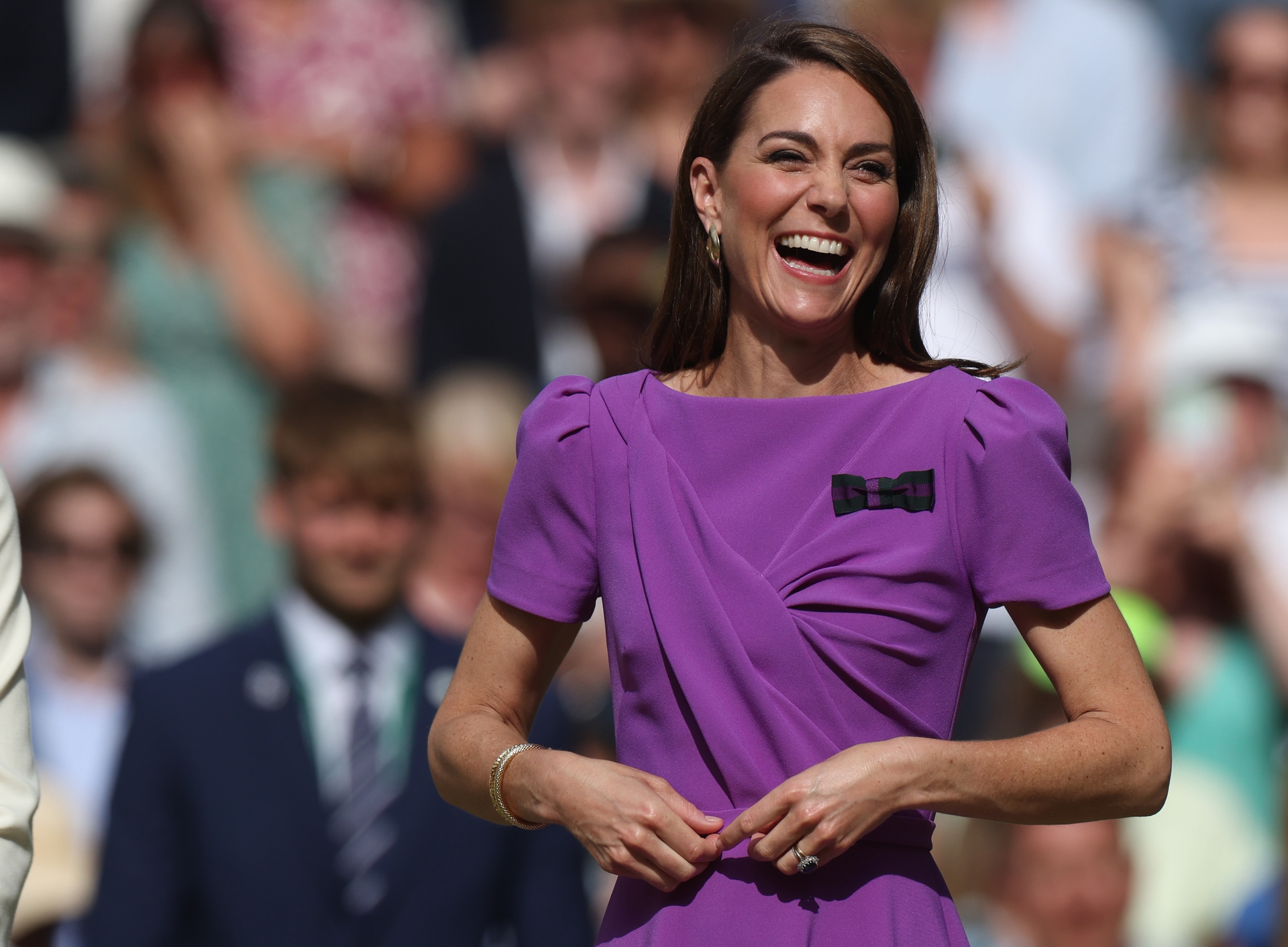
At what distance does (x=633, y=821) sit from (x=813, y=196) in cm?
84

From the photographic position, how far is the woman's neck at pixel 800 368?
265cm

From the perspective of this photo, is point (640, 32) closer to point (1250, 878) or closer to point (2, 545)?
point (1250, 878)

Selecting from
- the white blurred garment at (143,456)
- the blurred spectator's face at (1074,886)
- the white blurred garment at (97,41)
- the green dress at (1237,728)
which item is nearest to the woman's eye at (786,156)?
the blurred spectator's face at (1074,886)

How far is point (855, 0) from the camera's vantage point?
22.5 feet

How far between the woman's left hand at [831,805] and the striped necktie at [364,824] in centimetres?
183

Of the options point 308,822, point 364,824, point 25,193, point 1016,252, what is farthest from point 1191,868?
point 25,193

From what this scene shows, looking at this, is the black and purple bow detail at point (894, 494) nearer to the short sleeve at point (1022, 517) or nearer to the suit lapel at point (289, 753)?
the short sleeve at point (1022, 517)

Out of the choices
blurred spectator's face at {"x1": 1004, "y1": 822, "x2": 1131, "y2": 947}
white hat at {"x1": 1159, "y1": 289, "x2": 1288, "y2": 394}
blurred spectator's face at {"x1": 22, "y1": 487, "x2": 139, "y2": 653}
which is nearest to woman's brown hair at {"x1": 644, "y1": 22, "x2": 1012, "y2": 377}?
blurred spectator's face at {"x1": 1004, "y1": 822, "x2": 1131, "y2": 947}

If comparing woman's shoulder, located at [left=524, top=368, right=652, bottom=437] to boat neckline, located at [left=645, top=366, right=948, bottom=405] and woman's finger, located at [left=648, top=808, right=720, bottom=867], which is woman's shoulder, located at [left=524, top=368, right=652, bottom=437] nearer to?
boat neckline, located at [left=645, top=366, right=948, bottom=405]

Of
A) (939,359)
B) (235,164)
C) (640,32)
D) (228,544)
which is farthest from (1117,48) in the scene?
(939,359)

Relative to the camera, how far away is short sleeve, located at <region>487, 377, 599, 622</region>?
104 inches

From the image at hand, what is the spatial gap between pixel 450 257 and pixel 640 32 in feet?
3.70

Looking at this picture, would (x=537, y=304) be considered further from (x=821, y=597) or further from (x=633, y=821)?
(x=633, y=821)

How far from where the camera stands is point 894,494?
249 centimetres
